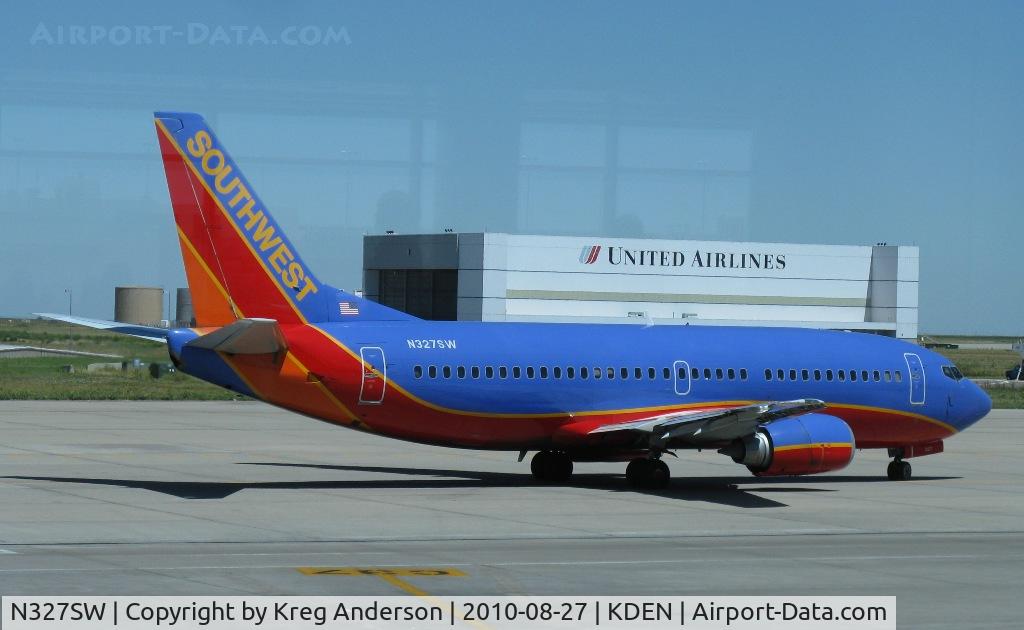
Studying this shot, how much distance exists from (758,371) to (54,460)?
16.5 metres

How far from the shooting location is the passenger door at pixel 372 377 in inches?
1120

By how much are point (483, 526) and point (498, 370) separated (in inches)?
247

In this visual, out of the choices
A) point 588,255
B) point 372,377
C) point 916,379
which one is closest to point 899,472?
point 916,379

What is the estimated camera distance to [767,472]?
1164 inches

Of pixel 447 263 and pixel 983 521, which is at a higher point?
pixel 447 263

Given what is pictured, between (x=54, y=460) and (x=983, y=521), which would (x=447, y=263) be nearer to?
(x=54, y=460)

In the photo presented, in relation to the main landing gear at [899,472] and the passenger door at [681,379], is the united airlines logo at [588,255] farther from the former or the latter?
the passenger door at [681,379]

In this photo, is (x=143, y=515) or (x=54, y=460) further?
(x=54, y=460)

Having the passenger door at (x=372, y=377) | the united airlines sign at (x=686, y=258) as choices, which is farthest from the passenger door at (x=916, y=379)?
the united airlines sign at (x=686, y=258)

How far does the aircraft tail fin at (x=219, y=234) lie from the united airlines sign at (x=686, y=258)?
2382 inches

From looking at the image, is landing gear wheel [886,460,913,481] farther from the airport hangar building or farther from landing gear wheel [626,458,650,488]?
the airport hangar building

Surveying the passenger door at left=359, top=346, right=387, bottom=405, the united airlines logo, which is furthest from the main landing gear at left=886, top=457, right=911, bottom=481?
the united airlines logo

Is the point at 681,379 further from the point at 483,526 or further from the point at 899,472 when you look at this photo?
the point at 483,526

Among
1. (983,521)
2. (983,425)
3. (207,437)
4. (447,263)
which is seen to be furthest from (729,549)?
(447,263)
